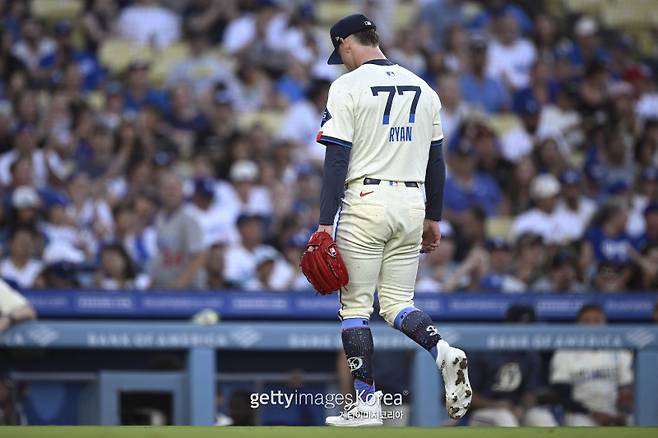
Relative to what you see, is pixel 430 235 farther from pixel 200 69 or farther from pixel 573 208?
pixel 200 69

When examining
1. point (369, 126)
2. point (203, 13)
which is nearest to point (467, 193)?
point (203, 13)

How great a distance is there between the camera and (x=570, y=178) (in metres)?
11.0

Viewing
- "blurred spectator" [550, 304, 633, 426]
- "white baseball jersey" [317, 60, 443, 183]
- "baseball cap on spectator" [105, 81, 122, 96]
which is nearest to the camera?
"white baseball jersey" [317, 60, 443, 183]

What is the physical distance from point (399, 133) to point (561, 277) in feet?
15.7

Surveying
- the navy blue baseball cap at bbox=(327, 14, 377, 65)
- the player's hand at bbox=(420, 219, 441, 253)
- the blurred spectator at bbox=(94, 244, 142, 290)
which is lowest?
the blurred spectator at bbox=(94, 244, 142, 290)

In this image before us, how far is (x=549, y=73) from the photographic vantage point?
12.4 metres

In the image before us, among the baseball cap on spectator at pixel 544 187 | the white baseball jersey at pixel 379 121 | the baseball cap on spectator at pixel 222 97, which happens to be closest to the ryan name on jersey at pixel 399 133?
the white baseball jersey at pixel 379 121

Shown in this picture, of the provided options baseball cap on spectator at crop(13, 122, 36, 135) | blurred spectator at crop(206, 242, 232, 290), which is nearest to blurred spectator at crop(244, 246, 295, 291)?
blurred spectator at crop(206, 242, 232, 290)

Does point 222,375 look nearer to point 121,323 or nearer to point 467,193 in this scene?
point 121,323

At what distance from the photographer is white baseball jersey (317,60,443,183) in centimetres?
516

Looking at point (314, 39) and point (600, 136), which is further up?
point (314, 39)

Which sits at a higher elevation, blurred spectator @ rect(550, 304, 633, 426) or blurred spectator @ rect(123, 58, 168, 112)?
blurred spectator @ rect(123, 58, 168, 112)

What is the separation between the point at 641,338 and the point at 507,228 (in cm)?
301

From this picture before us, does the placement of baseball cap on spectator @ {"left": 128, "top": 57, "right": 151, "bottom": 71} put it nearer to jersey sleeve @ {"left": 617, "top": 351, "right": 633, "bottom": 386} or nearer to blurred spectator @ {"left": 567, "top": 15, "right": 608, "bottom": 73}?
blurred spectator @ {"left": 567, "top": 15, "right": 608, "bottom": 73}
